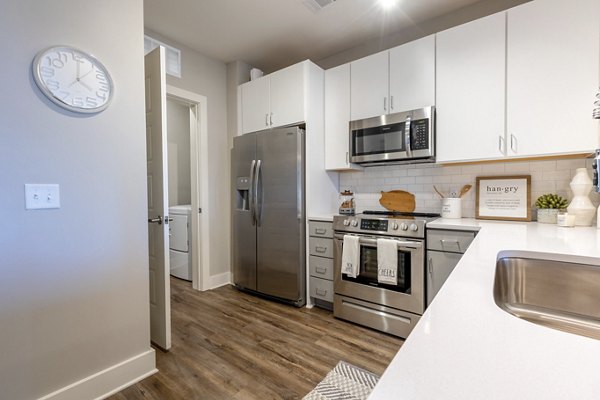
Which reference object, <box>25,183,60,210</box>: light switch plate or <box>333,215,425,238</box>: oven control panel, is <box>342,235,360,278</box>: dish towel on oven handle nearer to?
<box>333,215,425,238</box>: oven control panel

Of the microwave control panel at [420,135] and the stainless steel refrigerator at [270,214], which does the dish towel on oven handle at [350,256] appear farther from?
the microwave control panel at [420,135]

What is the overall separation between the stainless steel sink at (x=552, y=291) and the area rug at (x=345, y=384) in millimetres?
969

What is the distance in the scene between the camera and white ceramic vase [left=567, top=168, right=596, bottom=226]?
184 centimetres

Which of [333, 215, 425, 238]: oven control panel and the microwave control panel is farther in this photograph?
the microwave control panel

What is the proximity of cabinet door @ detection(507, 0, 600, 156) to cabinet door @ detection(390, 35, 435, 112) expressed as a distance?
53 cm

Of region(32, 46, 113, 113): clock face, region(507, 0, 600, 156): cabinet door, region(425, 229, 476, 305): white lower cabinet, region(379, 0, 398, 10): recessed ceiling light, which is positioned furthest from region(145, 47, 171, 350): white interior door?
region(507, 0, 600, 156): cabinet door

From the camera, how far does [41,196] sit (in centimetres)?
138

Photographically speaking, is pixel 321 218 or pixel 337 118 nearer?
pixel 321 218

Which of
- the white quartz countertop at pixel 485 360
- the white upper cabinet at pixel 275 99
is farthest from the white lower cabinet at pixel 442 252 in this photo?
the white upper cabinet at pixel 275 99

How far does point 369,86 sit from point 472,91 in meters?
0.86

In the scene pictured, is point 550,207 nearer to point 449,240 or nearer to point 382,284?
point 449,240

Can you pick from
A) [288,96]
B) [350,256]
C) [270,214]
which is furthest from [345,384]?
[288,96]

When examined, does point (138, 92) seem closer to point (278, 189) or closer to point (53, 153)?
point (53, 153)

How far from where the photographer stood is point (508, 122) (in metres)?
2.02
